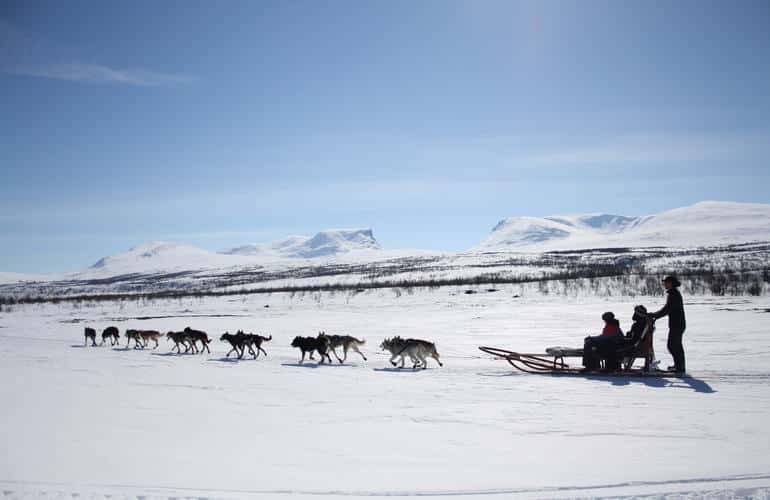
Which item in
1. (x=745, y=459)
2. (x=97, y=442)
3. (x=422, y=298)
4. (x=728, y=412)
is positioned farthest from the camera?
(x=422, y=298)

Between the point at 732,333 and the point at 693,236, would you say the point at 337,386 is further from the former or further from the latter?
the point at 693,236

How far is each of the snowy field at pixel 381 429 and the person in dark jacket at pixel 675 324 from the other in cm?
39

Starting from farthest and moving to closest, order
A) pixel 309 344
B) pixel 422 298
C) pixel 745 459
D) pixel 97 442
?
pixel 422 298, pixel 309 344, pixel 97 442, pixel 745 459

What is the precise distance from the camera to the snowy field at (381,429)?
4.85m

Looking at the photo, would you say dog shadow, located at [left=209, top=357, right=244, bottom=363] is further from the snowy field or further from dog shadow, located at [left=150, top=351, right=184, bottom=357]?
dog shadow, located at [left=150, top=351, right=184, bottom=357]

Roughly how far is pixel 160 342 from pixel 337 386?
11.9 metres

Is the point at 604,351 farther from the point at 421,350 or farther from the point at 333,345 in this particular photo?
the point at 333,345

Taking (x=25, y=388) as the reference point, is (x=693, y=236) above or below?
A: above

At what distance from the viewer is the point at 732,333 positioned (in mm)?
13711

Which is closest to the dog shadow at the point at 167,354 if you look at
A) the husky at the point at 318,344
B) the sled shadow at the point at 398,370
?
the husky at the point at 318,344

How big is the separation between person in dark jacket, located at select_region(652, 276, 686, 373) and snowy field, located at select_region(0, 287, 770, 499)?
39cm

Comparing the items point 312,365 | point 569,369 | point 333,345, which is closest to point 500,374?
point 569,369

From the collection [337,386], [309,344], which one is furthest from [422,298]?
[337,386]

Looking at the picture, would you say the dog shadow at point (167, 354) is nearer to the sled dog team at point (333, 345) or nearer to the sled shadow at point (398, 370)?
the sled dog team at point (333, 345)
